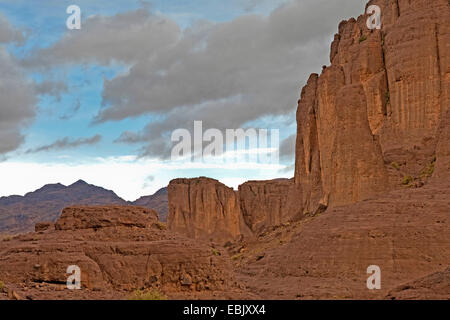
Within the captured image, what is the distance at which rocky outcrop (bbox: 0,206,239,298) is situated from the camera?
21359 mm

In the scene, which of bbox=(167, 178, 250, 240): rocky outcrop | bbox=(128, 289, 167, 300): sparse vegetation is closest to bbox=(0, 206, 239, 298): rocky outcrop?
bbox=(128, 289, 167, 300): sparse vegetation


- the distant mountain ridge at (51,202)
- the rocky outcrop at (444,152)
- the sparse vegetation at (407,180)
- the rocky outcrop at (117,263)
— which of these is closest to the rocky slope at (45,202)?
the distant mountain ridge at (51,202)

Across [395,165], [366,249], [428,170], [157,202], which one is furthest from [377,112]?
[157,202]

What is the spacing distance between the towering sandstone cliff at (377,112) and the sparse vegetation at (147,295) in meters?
23.8

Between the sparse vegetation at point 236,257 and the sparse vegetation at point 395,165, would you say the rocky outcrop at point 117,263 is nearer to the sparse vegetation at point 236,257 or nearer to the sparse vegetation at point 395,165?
the sparse vegetation at point 395,165

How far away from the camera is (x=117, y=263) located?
71.4 feet

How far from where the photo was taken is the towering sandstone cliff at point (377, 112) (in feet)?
150

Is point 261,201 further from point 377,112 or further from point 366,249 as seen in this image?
point 366,249

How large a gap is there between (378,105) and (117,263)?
43277 millimetres

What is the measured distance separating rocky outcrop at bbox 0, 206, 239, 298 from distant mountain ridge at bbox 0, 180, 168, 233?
12319cm
